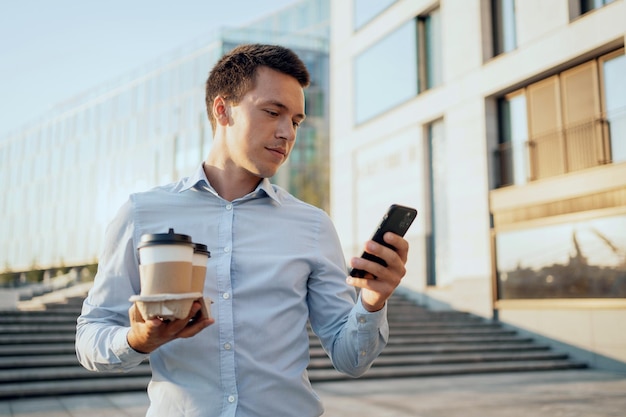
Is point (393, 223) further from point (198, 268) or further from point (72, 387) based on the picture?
point (72, 387)

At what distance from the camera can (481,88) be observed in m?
17.4

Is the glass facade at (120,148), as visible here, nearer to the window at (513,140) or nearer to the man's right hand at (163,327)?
the window at (513,140)

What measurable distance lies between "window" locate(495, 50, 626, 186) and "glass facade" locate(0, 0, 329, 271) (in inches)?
792

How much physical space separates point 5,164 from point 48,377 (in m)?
52.2

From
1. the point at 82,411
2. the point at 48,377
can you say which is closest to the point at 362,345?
the point at 82,411

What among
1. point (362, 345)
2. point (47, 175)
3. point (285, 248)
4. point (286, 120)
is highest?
point (47, 175)

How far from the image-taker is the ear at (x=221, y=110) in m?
2.31

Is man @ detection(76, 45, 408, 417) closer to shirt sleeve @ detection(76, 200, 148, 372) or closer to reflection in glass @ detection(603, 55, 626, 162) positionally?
shirt sleeve @ detection(76, 200, 148, 372)

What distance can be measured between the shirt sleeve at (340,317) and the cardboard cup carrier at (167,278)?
0.64 metres

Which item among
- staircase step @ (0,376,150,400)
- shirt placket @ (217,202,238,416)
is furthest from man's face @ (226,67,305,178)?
staircase step @ (0,376,150,400)

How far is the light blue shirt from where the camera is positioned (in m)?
1.94

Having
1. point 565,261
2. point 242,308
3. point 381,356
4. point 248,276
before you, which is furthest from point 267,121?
point 565,261

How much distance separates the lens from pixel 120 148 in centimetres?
4628

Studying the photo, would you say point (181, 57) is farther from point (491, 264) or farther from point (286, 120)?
point (286, 120)
